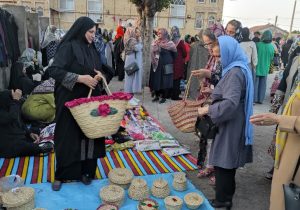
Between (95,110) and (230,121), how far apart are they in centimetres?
119

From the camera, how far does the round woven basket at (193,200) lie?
279 centimetres

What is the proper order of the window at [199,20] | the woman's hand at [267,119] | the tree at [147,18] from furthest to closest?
the window at [199,20], the tree at [147,18], the woman's hand at [267,119]

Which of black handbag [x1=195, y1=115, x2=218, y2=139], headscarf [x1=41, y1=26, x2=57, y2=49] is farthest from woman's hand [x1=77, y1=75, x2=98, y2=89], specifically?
headscarf [x1=41, y1=26, x2=57, y2=49]

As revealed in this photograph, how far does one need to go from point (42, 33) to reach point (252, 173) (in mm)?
7445

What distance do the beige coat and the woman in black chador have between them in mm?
1719

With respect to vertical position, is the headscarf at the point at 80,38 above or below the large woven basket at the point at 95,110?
above

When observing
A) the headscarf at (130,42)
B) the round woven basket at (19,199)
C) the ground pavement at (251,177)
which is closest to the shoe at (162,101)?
the ground pavement at (251,177)

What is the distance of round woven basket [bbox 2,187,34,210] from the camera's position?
8.48ft

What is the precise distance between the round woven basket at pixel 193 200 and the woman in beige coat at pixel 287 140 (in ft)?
2.84

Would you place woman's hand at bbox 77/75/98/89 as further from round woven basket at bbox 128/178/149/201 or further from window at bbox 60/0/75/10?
window at bbox 60/0/75/10

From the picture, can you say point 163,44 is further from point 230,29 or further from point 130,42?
point 230,29

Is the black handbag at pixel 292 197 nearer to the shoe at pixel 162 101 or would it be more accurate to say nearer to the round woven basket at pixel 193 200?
the round woven basket at pixel 193 200

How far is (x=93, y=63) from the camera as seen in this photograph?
9.97 ft

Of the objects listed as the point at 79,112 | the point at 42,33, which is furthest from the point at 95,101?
the point at 42,33
